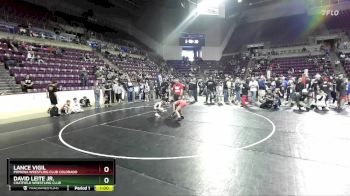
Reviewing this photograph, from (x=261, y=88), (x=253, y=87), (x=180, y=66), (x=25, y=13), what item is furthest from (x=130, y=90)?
(x=180, y=66)

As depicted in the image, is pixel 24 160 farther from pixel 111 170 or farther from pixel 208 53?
pixel 208 53

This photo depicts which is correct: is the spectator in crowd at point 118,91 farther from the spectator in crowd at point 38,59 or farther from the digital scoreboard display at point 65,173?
the digital scoreboard display at point 65,173

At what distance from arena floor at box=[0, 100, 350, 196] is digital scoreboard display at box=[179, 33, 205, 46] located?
29.5m

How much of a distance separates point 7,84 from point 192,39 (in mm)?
28620

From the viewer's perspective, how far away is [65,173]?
10.3 ft

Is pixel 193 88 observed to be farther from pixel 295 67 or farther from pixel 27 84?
pixel 295 67

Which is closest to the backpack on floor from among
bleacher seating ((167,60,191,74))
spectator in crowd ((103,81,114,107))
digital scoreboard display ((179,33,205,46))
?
spectator in crowd ((103,81,114,107))

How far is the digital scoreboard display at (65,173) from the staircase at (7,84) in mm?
12878

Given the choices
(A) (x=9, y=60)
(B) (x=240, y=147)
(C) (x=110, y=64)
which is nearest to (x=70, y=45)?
(C) (x=110, y=64)

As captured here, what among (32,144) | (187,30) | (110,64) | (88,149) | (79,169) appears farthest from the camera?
(187,30)

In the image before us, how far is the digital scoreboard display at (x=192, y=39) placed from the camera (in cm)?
3847

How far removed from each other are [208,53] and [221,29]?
4.63 metres

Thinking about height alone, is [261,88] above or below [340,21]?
below

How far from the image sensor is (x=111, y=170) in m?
3.19
